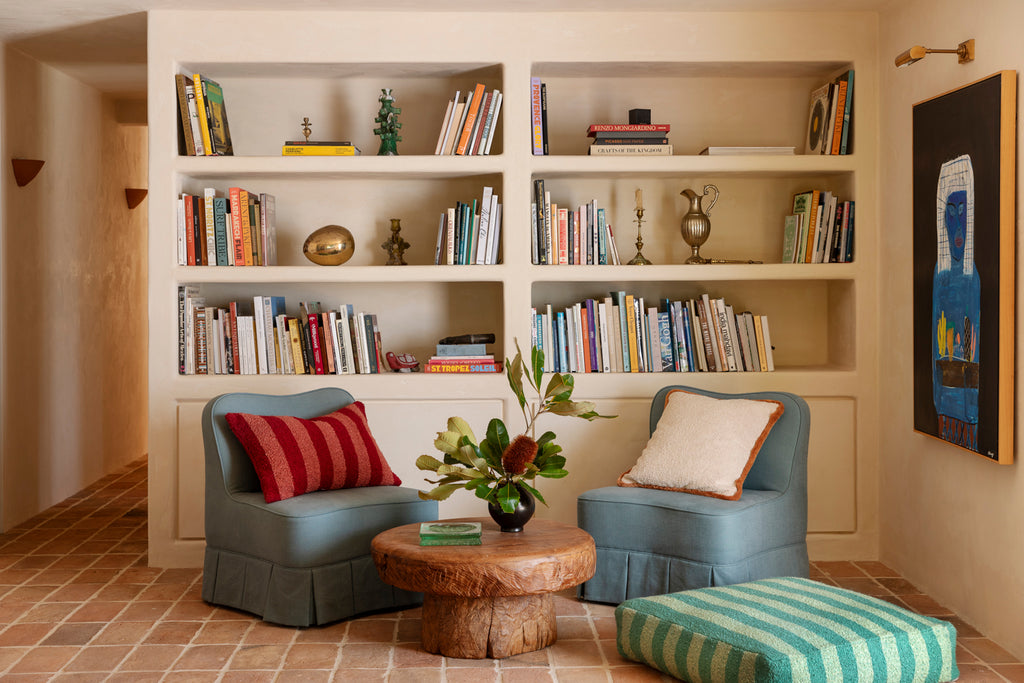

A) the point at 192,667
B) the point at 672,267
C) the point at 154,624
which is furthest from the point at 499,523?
the point at 672,267

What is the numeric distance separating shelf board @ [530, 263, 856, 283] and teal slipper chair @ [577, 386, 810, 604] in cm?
67

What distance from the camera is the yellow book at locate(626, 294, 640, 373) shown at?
4168 mm

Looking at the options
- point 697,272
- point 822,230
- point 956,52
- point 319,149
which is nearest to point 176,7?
point 319,149

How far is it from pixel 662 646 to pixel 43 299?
3.87 metres

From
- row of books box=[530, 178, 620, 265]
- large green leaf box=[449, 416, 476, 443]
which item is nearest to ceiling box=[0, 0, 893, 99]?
row of books box=[530, 178, 620, 265]

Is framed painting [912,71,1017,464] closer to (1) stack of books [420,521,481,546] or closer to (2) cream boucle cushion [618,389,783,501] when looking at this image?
(2) cream boucle cushion [618,389,783,501]

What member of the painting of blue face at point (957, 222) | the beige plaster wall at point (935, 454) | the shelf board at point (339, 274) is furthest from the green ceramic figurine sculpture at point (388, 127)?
the painting of blue face at point (957, 222)

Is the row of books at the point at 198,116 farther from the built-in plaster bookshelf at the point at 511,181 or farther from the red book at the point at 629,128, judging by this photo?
the red book at the point at 629,128

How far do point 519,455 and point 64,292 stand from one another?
11.5 feet

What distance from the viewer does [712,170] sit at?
4.14m

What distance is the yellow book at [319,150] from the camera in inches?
162

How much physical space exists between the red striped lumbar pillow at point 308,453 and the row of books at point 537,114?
4.64 ft

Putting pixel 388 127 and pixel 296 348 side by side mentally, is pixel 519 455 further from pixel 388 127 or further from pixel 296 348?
pixel 388 127

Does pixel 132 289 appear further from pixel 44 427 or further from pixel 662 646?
pixel 662 646
